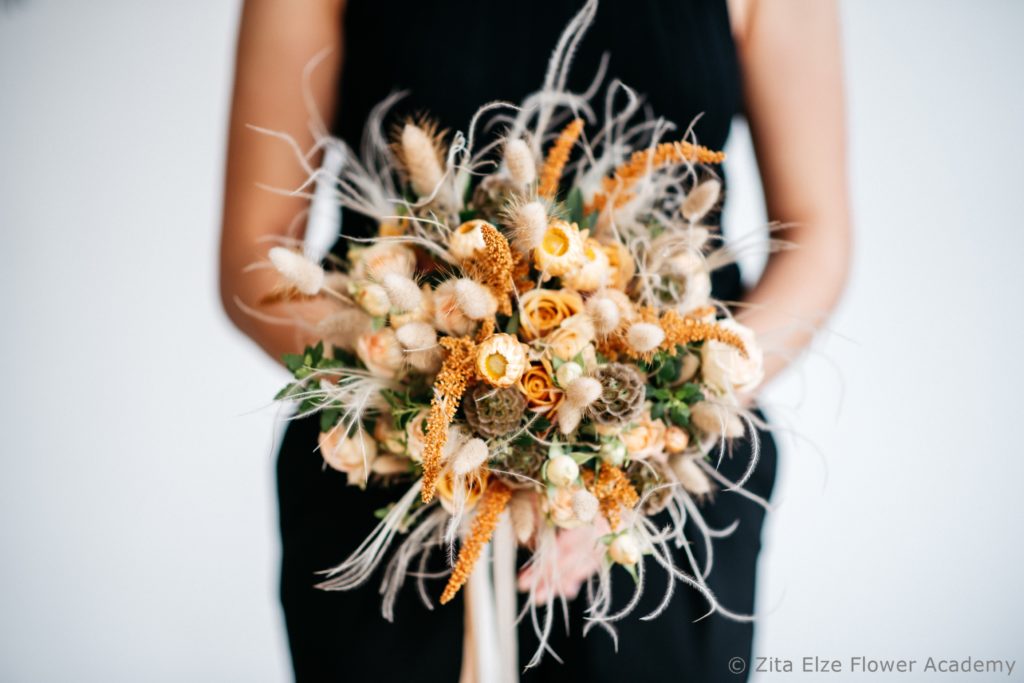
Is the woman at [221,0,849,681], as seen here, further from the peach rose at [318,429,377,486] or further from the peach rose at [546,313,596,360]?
the peach rose at [546,313,596,360]

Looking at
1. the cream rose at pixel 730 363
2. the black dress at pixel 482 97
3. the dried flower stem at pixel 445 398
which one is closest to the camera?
the dried flower stem at pixel 445 398

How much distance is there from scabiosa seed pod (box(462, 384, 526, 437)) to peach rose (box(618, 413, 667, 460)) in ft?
0.29

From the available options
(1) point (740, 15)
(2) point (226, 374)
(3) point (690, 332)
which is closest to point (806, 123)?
(1) point (740, 15)

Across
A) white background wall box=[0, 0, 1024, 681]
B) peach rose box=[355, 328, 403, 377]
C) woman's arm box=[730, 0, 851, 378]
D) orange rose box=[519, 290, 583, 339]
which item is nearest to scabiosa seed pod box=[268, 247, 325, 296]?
peach rose box=[355, 328, 403, 377]

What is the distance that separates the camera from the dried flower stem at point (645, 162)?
530mm

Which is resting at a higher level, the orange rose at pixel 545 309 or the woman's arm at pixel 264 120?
the woman's arm at pixel 264 120

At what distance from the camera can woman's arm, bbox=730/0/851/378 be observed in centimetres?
83

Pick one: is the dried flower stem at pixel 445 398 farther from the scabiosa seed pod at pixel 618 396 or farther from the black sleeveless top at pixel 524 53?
the black sleeveless top at pixel 524 53

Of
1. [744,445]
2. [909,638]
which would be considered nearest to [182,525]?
[744,445]

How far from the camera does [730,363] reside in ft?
1.80

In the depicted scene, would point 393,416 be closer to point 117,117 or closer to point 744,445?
point 744,445

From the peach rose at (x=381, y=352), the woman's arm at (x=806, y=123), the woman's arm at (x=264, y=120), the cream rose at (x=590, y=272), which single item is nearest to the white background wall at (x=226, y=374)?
the woman's arm at (x=806, y=123)

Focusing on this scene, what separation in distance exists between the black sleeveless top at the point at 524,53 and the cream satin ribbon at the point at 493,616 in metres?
0.44

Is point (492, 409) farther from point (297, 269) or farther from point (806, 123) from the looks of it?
point (806, 123)
